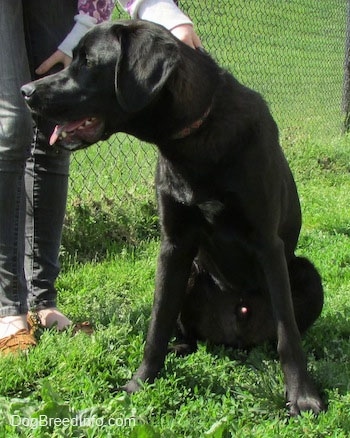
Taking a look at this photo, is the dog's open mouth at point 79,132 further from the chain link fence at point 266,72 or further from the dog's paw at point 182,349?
the chain link fence at point 266,72

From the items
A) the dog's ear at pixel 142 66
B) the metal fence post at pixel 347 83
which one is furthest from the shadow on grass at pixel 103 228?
the metal fence post at pixel 347 83

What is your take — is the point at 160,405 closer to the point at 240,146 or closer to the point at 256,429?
the point at 256,429

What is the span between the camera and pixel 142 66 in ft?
6.96

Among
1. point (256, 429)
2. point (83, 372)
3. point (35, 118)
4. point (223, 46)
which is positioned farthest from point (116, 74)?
point (223, 46)

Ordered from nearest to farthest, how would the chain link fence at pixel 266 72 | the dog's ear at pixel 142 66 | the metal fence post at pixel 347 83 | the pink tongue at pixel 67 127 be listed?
the dog's ear at pixel 142 66
the pink tongue at pixel 67 127
the chain link fence at pixel 266 72
the metal fence post at pixel 347 83

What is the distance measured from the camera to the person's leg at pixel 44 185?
8.70 feet

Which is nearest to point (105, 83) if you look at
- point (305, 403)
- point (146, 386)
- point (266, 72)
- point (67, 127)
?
point (67, 127)

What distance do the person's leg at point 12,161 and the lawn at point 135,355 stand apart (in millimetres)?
186

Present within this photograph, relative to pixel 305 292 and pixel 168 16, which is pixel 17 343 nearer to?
pixel 305 292

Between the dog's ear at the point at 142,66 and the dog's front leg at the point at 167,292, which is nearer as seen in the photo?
the dog's ear at the point at 142,66

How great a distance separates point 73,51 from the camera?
7.78 feet

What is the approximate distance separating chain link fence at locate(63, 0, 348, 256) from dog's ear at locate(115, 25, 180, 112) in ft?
6.75

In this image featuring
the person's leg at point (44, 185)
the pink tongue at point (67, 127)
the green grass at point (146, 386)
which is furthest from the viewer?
the person's leg at point (44, 185)

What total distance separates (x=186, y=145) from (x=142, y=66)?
34cm
